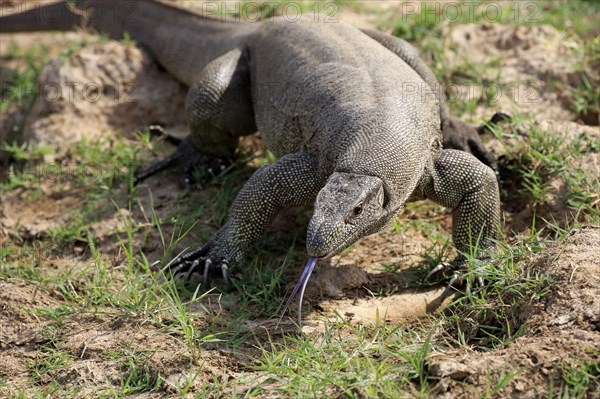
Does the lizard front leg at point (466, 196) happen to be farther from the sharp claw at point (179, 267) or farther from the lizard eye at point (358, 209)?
the sharp claw at point (179, 267)

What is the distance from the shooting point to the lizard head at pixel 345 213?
4.41 metres

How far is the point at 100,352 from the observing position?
4738 millimetres

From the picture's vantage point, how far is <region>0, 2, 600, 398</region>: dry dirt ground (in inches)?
163

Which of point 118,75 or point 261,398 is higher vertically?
point 118,75

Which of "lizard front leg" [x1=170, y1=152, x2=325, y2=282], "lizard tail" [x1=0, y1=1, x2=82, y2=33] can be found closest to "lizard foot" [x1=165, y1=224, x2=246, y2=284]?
"lizard front leg" [x1=170, y1=152, x2=325, y2=282]

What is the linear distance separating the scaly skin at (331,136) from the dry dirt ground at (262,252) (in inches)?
16.7

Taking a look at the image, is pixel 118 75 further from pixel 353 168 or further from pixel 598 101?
pixel 598 101

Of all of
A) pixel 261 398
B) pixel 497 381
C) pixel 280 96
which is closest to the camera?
pixel 497 381

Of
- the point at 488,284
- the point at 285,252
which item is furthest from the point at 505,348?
the point at 285,252

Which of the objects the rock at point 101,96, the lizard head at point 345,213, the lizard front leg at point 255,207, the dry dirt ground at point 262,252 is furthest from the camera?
the rock at point 101,96

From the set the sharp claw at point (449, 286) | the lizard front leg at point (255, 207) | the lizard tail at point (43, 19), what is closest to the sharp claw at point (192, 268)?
the lizard front leg at point (255, 207)

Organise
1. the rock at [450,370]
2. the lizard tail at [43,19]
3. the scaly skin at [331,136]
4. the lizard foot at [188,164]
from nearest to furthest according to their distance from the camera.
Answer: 1. the rock at [450,370]
2. the scaly skin at [331,136]
3. the lizard foot at [188,164]
4. the lizard tail at [43,19]

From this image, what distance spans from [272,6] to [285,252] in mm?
3627

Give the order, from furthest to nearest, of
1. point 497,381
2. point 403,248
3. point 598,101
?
point 598,101 < point 403,248 < point 497,381
